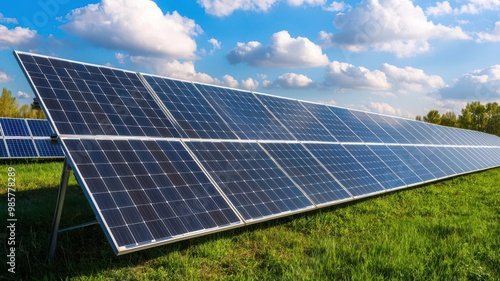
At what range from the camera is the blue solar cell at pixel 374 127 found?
17319 millimetres

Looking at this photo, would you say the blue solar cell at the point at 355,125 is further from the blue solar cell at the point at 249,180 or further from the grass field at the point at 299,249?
the blue solar cell at the point at 249,180

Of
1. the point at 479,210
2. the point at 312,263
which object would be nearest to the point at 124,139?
the point at 312,263

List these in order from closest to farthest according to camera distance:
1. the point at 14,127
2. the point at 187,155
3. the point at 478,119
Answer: the point at 187,155 → the point at 14,127 → the point at 478,119

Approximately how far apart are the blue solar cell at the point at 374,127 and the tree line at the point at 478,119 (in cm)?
5429

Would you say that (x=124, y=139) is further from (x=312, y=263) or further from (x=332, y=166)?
(x=332, y=166)

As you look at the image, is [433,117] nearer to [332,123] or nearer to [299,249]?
[332,123]

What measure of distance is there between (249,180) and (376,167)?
21.0 ft

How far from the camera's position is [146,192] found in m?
6.56

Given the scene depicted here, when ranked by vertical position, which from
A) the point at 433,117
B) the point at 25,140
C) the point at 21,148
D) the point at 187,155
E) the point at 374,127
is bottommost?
the point at 187,155

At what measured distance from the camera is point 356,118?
1852 cm

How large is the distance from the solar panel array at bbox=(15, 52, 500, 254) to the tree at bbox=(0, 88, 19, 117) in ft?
Answer: 174

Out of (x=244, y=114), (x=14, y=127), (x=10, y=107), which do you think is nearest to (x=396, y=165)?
(x=244, y=114)

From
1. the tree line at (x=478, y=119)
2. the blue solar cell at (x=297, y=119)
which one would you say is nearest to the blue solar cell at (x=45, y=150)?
the blue solar cell at (x=297, y=119)

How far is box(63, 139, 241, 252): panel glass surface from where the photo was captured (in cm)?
580
